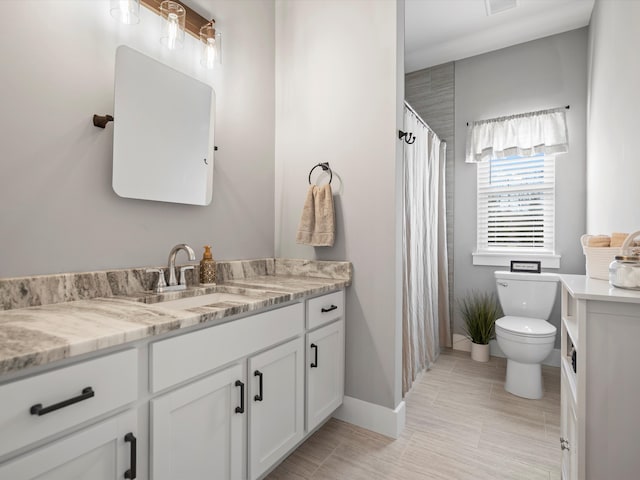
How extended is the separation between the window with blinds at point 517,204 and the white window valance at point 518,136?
0.31ft

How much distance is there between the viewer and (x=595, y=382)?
3.34 ft

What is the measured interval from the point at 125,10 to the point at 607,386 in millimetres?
2161

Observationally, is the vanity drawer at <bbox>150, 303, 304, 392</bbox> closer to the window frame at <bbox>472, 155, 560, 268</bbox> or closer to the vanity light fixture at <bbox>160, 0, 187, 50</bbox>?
the vanity light fixture at <bbox>160, 0, 187, 50</bbox>

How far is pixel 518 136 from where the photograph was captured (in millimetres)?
3020

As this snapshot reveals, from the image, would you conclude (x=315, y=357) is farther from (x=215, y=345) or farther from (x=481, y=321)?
(x=481, y=321)

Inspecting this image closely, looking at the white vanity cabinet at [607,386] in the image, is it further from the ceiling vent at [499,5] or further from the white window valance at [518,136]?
the ceiling vent at [499,5]

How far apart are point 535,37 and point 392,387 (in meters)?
3.16

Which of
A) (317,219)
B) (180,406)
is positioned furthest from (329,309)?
(180,406)

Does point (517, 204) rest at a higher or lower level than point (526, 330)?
higher

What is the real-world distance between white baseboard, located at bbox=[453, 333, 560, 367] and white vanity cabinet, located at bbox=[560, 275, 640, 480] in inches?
81.6

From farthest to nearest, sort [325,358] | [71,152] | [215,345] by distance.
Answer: [325,358]
[71,152]
[215,345]

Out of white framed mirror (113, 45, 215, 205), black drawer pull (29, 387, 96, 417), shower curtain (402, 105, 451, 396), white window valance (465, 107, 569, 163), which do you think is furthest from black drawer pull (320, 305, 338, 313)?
white window valance (465, 107, 569, 163)

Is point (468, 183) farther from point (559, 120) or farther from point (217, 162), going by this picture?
point (217, 162)

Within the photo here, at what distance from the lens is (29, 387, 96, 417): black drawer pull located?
0.71m
